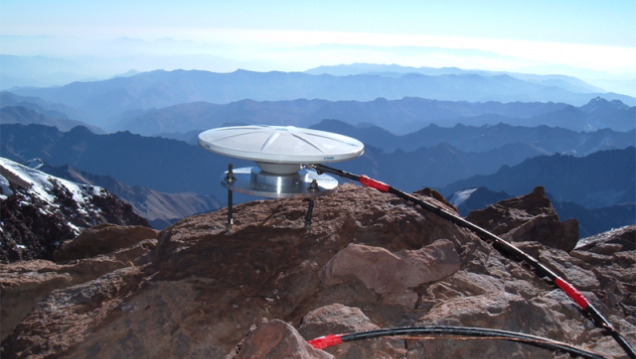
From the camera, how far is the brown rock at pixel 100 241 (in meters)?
10.5

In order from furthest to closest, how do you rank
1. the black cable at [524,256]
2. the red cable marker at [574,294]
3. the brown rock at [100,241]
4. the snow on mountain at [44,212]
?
the snow on mountain at [44,212]
the brown rock at [100,241]
the red cable marker at [574,294]
the black cable at [524,256]

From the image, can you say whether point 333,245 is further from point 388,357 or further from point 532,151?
point 532,151

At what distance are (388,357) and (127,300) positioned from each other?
3.27 m

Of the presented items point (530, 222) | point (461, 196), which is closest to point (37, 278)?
point (530, 222)

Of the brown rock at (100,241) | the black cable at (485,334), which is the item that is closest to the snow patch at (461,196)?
the brown rock at (100,241)

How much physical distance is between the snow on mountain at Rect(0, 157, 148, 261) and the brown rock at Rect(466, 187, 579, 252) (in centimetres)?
2969

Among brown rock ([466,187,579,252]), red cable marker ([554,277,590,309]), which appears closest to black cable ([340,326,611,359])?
red cable marker ([554,277,590,309])

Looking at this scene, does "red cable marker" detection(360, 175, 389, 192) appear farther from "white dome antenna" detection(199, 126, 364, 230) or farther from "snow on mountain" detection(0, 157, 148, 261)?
"snow on mountain" detection(0, 157, 148, 261)

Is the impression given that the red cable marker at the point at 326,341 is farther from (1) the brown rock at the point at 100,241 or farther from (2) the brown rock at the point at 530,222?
(1) the brown rock at the point at 100,241

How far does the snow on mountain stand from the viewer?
3281cm

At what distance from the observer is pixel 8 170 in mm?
77750

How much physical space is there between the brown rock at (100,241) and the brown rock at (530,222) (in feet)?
29.6

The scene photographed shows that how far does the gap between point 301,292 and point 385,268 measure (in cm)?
123

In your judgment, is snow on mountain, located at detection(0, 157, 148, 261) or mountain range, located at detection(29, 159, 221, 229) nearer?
snow on mountain, located at detection(0, 157, 148, 261)
